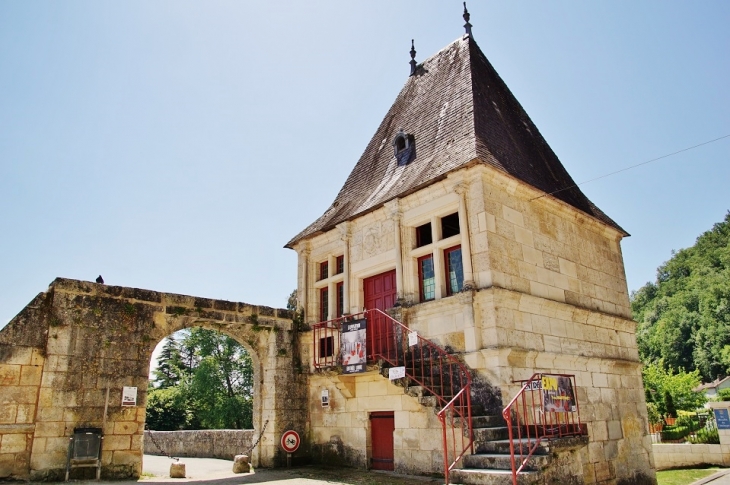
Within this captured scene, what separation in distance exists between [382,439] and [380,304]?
2509 millimetres

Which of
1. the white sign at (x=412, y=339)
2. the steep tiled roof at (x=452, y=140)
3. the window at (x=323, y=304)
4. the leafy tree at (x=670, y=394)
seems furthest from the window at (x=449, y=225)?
the leafy tree at (x=670, y=394)

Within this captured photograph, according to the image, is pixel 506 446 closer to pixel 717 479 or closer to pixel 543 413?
pixel 543 413

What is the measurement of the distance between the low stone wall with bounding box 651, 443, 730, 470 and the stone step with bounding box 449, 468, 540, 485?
983cm

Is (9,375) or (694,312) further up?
(694,312)

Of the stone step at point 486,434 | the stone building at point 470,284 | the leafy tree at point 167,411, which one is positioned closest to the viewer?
the stone step at point 486,434

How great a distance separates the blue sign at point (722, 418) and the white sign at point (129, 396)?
13.2m

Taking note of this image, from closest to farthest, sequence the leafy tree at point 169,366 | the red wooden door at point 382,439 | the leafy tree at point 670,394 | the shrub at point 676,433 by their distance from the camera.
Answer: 1. the red wooden door at point 382,439
2. the shrub at point 676,433
3. the leafy tree at point 670,394
4. the leafy tree at point 169,366

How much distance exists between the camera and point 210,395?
28.3 metres

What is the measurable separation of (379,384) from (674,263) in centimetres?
7027

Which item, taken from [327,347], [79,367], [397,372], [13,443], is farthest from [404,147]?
[13,443]

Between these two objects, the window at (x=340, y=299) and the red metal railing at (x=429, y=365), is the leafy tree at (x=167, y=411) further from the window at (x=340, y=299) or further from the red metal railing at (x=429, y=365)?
the red metal railing at (x=429, y=365)

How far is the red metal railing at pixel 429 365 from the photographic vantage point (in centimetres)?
724

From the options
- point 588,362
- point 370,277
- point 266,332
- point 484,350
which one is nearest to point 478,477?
point 484,350

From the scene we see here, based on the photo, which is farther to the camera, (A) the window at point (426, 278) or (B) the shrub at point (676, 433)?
(B) the shrub at point (676, 433)
